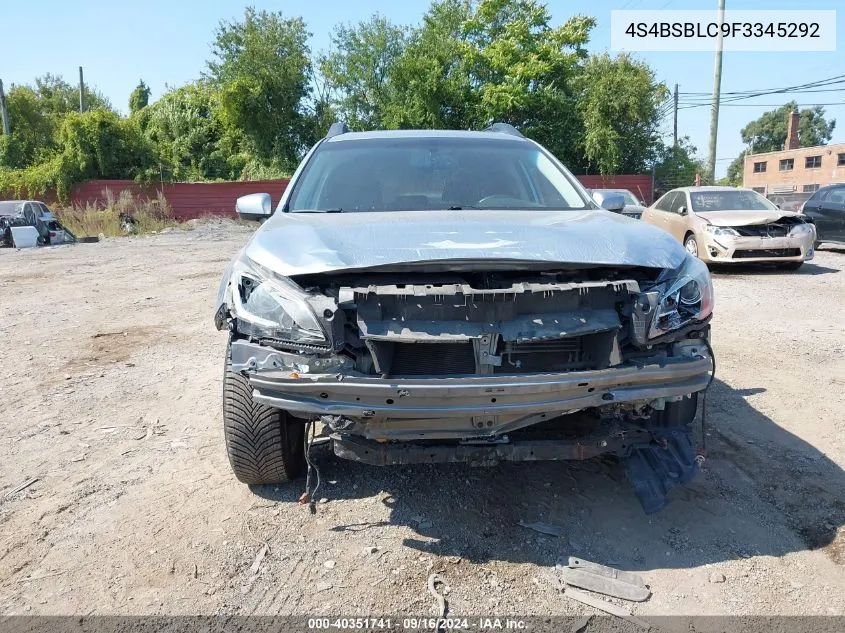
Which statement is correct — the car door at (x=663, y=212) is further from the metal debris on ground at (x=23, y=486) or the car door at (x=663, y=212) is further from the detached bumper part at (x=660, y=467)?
the metal debris on ground at (x=23, y=486)

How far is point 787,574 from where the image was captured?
8.02 feet

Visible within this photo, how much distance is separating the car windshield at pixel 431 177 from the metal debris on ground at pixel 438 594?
1.87 meters

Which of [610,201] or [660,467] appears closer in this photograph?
[660,467]

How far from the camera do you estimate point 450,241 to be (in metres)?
2.56

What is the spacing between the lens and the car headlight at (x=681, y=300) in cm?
247

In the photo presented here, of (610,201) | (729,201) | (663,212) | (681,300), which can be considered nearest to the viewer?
(681,300)

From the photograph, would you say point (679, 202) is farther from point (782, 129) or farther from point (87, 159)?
point (782, 129)

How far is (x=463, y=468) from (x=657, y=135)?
27.9 m

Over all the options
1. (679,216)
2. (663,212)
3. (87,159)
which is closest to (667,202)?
(663,212)

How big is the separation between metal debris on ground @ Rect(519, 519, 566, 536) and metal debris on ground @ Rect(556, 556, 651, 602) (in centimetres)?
19

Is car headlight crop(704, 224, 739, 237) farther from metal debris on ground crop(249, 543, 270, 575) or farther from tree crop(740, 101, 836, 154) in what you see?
tree crop(740, 101, 836, 154)

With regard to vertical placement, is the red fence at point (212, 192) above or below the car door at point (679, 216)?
above

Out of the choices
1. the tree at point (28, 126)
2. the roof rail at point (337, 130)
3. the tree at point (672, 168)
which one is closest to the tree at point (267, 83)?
the tree at point (28, 126)

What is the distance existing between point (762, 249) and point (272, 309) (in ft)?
32.0
